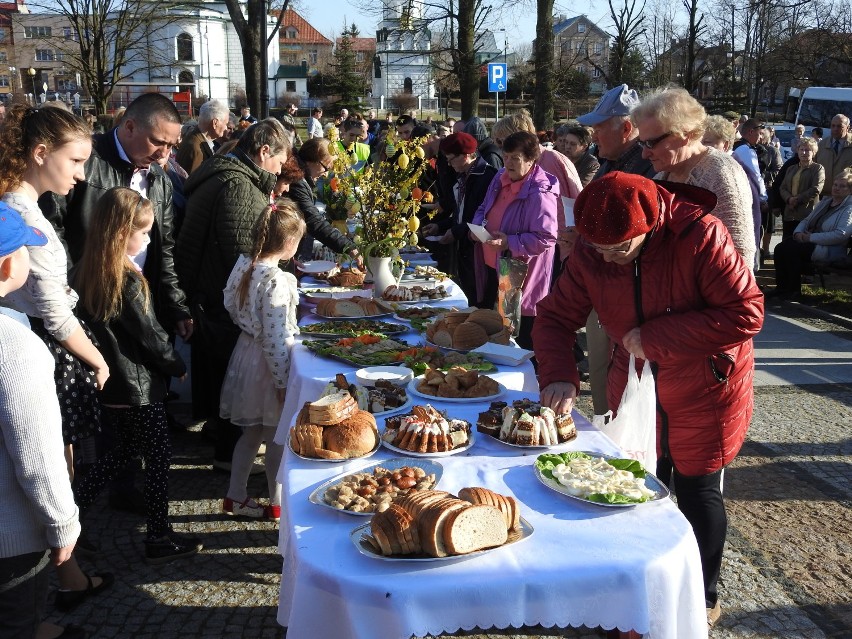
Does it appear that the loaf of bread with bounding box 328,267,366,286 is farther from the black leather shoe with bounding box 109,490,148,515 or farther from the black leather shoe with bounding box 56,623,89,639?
the black leather shoe with bounding box 56,623,89,639

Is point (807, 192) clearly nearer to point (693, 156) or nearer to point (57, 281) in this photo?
point (693, 156)

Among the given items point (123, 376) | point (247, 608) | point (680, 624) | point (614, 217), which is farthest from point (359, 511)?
point (123, 376)

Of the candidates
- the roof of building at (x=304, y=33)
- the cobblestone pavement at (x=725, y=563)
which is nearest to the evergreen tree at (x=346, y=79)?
the roof of building at (x=304, y=33)

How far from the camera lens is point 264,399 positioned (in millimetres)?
3877

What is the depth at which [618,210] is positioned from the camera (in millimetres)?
2361

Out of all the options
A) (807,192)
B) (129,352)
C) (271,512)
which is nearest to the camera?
(129,352)

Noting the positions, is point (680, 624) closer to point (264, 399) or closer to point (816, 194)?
point (264, 399)

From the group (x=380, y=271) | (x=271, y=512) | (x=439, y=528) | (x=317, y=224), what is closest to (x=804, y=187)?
(x=317, y=224)

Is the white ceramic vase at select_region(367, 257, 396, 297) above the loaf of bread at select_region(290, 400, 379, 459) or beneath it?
above

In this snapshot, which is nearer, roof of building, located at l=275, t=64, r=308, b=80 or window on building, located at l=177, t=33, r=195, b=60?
window on building, located at l=177, t=33, r=195, b=60

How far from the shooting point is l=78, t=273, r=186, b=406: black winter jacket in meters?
3.41

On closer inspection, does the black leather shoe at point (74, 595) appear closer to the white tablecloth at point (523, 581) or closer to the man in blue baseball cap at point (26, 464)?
the man in blue baseball cap at point (26, 464)

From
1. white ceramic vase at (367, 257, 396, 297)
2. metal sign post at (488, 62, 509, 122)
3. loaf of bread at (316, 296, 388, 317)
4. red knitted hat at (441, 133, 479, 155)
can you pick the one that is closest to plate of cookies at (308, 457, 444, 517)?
loaf of bread at (316, 296, 388, 317)

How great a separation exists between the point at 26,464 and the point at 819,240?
29.2 ft
